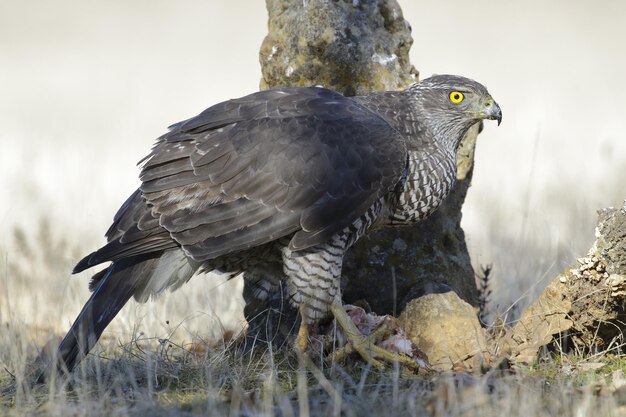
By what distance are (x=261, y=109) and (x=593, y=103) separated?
9.51 metres

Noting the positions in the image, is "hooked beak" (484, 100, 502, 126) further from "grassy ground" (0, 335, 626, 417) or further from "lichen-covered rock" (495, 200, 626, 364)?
"grassy ground" (0, 335, 626, 417)

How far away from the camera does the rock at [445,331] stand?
222 inches

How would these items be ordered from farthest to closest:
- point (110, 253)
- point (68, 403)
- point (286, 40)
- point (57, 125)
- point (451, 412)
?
point (57, 125) < point (286, 40) < point (110, 253) < point (68, 403) < point (451, 412)

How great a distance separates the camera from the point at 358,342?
5.70 meters

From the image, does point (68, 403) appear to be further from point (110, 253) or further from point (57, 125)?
point (57, 125)

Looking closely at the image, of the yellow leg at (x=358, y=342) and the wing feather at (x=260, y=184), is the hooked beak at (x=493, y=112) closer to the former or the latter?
the wing feather at (x=260, y=184)

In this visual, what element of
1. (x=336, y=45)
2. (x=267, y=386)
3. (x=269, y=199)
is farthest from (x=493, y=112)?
(x=267, y=386)

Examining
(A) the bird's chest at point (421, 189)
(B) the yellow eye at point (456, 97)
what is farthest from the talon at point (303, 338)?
(B) the yellow eye at point (456, 97)

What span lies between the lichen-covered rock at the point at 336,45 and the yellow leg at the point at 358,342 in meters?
1.74

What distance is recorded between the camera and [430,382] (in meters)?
5.07

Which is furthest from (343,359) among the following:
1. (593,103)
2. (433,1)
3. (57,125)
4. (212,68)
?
(433,1)

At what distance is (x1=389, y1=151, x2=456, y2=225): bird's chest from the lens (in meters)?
5.86

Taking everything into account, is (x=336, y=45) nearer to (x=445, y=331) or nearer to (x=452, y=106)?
(x=452, y=106)

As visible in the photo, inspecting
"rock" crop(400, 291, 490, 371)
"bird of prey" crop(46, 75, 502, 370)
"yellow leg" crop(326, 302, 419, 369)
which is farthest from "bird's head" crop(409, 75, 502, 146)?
"yellow leg" crop(326, 302, 419, 369)
